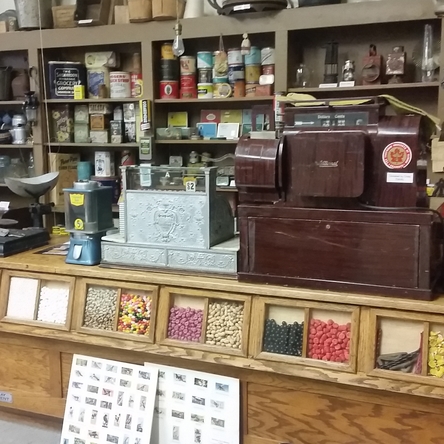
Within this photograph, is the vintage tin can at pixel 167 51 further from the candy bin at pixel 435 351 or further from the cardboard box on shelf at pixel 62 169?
the candy bin at pixel 435 351

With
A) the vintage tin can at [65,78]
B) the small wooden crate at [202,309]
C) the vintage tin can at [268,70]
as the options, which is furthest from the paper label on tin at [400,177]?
the vintage tin can at [65,78]

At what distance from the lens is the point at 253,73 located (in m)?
3.04

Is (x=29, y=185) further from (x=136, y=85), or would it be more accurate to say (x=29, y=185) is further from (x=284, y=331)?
(x=284, y=331)

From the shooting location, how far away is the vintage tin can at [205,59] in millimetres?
3121

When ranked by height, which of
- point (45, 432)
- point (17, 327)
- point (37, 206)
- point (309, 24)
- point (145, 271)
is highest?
point (309, 24)

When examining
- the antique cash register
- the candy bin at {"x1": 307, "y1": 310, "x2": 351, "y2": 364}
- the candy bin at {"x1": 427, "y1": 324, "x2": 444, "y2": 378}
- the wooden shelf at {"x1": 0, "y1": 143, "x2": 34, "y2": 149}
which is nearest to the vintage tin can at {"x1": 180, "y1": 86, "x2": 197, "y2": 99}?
the wooden shelf at {"x1": 0, "y1": 143, "x2": 34, "y2": 149}

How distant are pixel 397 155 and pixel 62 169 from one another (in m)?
2.33

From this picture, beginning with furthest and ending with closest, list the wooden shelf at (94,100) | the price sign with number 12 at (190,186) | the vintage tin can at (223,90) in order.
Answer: the wooden shelf at (94,100), the vintage tin can at (223,90), the price sign with number 12 at (190,186)

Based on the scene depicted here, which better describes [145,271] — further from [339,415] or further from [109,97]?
[109,97]

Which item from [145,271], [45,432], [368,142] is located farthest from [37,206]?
[368,142]

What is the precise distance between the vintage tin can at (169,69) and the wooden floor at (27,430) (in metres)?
1.89

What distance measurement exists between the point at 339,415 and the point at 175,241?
0.83 meters

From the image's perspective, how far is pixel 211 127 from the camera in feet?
10.7

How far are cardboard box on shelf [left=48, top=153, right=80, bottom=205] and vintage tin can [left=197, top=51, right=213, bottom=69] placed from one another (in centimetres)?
104
